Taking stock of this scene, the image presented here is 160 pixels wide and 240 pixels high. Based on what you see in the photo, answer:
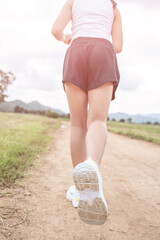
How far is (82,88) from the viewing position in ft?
5.14

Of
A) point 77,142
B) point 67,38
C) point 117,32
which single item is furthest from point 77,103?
point 117,32

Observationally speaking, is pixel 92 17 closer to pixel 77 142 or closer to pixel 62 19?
pixel 62 19

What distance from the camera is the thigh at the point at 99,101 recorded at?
150 centimetres

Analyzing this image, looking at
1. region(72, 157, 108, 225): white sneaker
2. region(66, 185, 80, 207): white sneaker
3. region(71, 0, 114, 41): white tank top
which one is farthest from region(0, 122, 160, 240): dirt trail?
region(71, 0, 114, 41): white tank top

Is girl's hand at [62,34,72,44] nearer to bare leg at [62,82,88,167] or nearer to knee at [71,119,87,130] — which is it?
bare leg at [62,82,88,167]

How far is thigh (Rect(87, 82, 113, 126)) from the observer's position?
4.93 ft

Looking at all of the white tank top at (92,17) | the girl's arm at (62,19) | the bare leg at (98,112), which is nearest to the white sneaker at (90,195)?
the bare leg at (98,112)

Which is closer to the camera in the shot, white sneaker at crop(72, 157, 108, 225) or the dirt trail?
white sneaker at crop(72, 157, 108, 225)

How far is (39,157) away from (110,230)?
207cm

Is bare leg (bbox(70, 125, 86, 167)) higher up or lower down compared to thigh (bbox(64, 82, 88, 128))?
lower down

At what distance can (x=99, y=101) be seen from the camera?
4.93 ft

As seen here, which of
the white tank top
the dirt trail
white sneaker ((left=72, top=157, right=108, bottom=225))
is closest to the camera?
white sneaker ((left=72, top=157, right=108, bottom=225))

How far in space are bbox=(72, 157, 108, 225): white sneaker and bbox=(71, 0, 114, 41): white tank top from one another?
104cm

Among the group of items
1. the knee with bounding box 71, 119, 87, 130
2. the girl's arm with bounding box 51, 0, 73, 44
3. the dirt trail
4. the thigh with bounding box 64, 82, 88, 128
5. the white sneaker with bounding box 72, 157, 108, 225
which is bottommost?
the dirt trail
